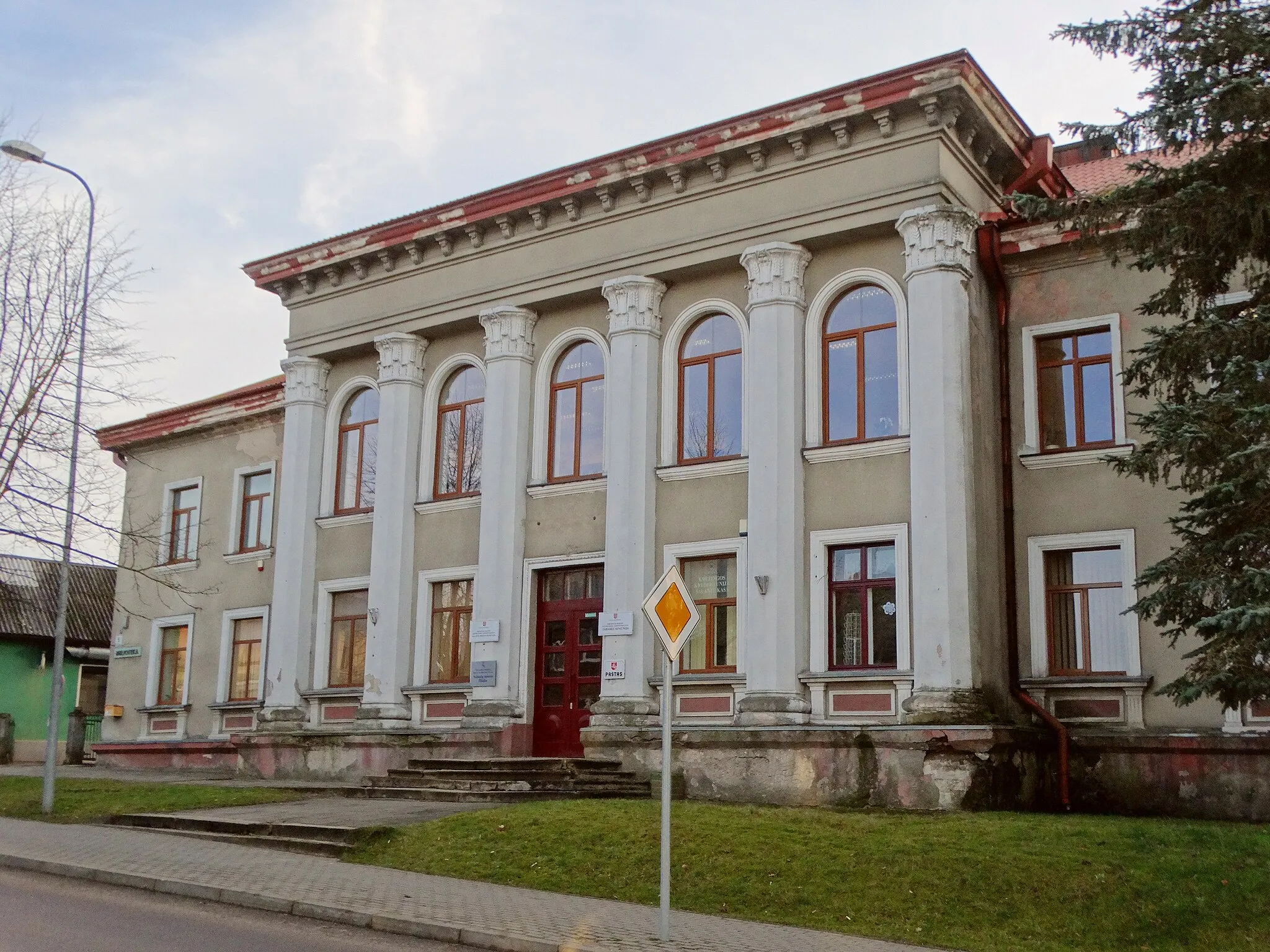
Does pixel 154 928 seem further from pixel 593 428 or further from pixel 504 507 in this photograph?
pixel 593 428

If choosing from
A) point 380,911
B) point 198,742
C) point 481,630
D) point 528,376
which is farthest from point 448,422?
point 380,911

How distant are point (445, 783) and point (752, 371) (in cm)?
706

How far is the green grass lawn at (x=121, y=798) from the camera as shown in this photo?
17.4m

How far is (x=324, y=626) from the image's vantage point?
2419 centimetres

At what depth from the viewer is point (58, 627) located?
18.0m

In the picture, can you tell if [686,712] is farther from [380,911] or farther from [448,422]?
[380,911]

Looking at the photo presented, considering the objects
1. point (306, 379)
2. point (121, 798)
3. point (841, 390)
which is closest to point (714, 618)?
point (841, 390)

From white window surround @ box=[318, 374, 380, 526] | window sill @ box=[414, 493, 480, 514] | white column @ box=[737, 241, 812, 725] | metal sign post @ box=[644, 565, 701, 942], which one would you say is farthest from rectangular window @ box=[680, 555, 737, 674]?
metal sign post @ box=[644, 565, 701, 942]

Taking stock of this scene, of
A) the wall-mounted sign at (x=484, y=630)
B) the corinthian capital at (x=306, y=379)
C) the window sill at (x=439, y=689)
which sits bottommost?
the window sill at (x=439, y=689)

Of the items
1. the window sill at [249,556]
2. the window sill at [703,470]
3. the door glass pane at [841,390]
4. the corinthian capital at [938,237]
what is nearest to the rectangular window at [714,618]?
the window sill at [703,470]

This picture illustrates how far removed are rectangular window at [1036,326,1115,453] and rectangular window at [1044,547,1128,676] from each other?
1.51m

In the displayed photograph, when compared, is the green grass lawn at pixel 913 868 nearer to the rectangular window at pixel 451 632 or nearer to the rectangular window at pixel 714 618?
the rectangular window at pixel 714 618

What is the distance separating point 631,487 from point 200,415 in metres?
12.2

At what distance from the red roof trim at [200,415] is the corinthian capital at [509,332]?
19.0 ft
